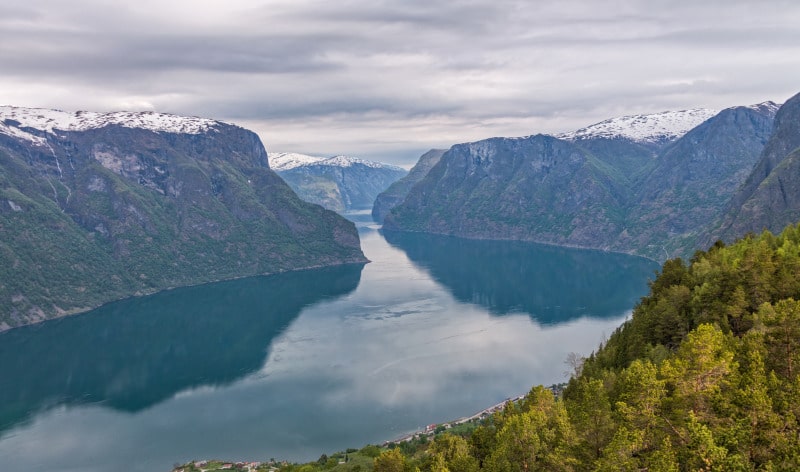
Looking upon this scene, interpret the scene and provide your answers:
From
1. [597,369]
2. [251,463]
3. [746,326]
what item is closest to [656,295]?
[597,369]

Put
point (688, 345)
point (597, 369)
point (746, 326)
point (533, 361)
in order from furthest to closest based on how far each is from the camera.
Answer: point (533, 361) < point (597, 369) < point (746, 326) < point (688, 345)

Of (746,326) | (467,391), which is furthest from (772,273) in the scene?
(467,391)

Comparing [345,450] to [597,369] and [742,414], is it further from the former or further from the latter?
[742,414]

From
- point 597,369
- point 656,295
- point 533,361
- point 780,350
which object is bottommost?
point 533,361

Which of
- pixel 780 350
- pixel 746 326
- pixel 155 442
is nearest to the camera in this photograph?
pixel 780 350

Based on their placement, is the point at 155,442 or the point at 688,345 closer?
the point at 688,345

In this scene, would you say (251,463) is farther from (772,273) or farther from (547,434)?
(772,273)

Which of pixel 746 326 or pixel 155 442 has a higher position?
pixel 746 326
